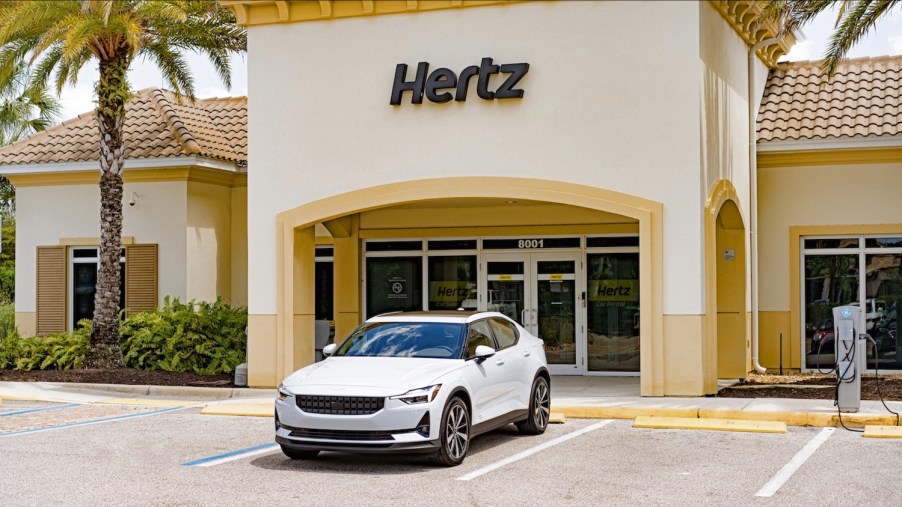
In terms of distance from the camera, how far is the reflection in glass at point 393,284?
2145 cm

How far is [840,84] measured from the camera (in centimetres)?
2153

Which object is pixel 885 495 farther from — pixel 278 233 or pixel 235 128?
pixel 235 128

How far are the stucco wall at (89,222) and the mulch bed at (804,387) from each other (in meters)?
11.2

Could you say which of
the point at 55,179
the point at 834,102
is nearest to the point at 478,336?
the point at 834,102

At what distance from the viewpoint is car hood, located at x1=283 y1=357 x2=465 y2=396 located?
34.4ft

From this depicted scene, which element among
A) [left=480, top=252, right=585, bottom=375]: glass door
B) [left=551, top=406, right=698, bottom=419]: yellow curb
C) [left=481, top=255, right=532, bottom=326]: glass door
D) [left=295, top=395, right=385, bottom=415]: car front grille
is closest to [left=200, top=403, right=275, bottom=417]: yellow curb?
[left=551, top=406, right=698, bottom=419]: yellow curb

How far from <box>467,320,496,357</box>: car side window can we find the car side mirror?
4.2 inches

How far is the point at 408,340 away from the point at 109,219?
33.0 ft

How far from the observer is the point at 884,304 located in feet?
64.8

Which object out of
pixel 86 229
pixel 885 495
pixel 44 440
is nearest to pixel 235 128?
pixel 86 229

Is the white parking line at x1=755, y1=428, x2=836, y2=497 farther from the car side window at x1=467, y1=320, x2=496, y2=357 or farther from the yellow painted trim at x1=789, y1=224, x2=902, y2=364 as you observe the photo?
the yellow painted trim at x1=789, y1=224, x2=902, y2=364

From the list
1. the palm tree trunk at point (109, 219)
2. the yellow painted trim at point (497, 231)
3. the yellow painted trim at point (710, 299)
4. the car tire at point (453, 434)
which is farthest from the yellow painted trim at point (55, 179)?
the car tire at point (453, 434)

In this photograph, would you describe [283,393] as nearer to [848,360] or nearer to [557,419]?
[557,419]

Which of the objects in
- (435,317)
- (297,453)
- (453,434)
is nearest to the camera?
(453,434)
